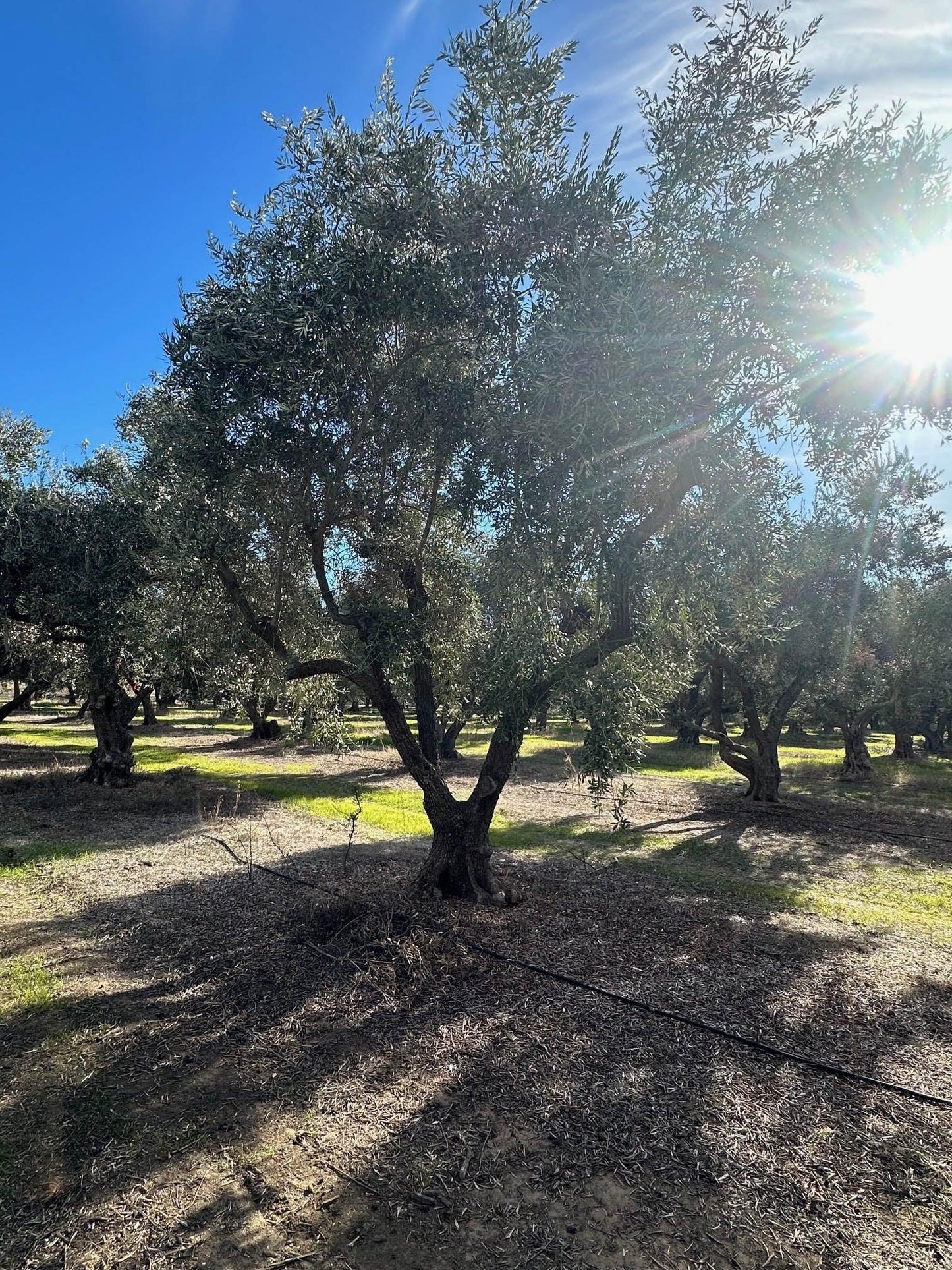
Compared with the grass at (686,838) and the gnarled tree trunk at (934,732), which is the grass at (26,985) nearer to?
the grass at (686,838)

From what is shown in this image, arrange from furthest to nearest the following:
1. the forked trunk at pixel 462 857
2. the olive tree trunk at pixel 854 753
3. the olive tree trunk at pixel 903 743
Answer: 1. the olive tree trunk at pixel 903 743
2. the olive tree trunk at pixel 854 753
3. the forked trunk at pixel 462 857

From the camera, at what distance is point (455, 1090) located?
19.5 feet

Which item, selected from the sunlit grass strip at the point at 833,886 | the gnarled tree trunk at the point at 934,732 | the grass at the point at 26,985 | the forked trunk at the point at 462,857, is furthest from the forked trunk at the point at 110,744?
the gnarled tree trunk at the point at 934,732

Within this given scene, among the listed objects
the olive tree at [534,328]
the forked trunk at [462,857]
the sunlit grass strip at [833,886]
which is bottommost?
the sunlit grass strip at [833,886]

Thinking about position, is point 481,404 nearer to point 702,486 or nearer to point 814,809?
point 702,486

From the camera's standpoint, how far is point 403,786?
26234 millimetres

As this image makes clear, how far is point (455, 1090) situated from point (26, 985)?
17.5ft

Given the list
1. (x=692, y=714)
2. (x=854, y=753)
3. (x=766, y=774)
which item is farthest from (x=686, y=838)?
(x=692, y=714)

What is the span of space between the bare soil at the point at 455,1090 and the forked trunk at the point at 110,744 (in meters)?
11.5

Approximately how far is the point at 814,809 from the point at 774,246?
745 inches

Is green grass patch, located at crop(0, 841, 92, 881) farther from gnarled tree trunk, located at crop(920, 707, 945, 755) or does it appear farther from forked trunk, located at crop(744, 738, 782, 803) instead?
gnarled tree trunk, located at crop(920, 707, 945, 755)

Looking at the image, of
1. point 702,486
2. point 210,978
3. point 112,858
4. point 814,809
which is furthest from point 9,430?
point 814,809

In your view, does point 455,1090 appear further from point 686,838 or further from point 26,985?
point 686,838

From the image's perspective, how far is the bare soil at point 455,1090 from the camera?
4367 mm
